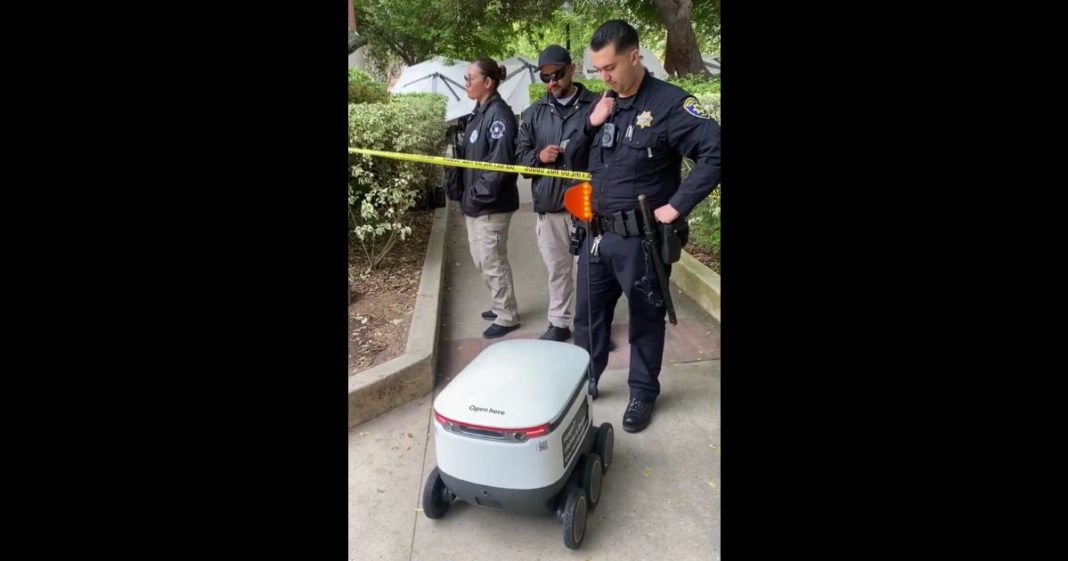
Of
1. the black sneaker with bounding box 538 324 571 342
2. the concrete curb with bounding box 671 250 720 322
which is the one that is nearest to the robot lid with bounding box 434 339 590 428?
the black sneaker with bounding box 538 324 571 342

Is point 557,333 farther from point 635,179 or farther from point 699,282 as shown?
point 635,179

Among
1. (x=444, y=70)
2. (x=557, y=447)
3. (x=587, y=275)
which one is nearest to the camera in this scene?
(x=557, y=447)

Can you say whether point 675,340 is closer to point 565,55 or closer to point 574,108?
point 574,108

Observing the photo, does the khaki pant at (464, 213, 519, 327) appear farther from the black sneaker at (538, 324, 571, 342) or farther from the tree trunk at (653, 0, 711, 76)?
the tree trunk at (653, 0, 711, 76)

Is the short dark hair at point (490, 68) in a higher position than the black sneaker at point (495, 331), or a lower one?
higher

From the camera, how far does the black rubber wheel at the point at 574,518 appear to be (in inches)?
91.4

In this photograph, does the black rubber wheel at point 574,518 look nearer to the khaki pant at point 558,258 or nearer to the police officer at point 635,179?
the police officer at point 635,179

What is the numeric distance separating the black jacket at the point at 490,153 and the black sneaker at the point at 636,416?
173cm

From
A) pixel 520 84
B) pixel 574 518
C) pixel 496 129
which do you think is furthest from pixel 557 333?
pixel 520 84

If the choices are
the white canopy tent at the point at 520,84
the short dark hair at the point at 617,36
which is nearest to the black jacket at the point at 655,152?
the short dark hair at the point at 617,36

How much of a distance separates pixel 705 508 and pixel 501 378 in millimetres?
1093

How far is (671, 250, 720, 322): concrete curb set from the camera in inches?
187
